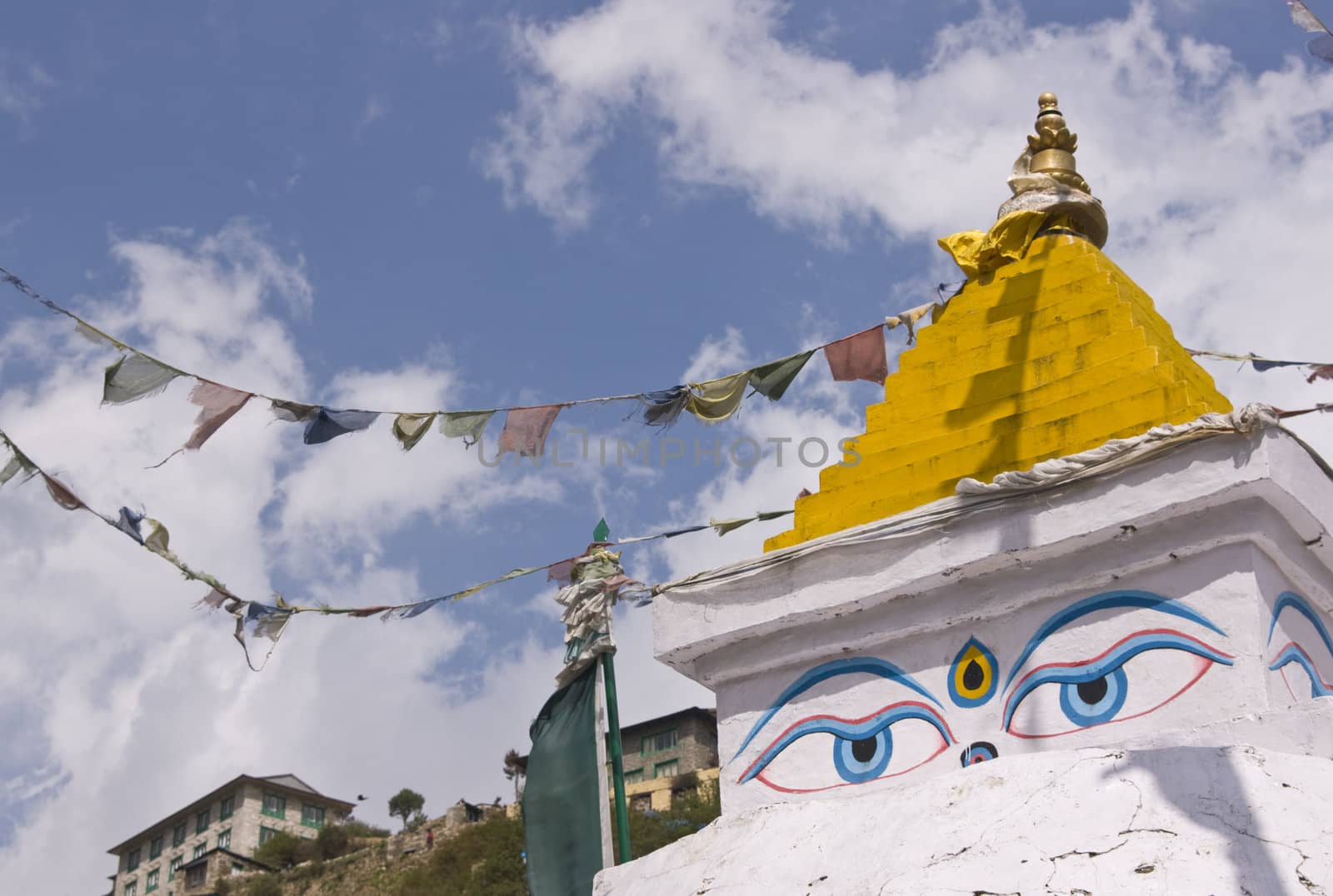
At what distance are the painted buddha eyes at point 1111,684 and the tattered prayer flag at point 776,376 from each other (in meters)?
2.51

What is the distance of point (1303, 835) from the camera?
4.22 meters

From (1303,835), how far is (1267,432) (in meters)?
1.56

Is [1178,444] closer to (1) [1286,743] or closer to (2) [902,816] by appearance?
(1) [1286,743]

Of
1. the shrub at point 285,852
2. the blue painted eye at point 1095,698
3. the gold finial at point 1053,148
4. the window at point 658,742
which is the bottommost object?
the blue painted eye at point 1095,698

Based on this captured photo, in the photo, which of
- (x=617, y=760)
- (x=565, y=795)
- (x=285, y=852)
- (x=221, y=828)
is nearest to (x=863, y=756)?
(x=617, y=760)

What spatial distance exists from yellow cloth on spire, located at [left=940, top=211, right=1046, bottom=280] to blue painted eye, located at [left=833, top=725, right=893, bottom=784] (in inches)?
93.5

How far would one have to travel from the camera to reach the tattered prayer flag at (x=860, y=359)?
754 cm

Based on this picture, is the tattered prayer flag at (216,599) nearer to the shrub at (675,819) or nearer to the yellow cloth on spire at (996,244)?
the yellow cloth on spire at (996,244)

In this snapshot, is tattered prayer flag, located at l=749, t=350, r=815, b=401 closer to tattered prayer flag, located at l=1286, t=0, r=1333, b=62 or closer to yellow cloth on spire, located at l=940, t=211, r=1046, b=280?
yellow cloth on spire, located at l=940, t=211, r=1046, b=280

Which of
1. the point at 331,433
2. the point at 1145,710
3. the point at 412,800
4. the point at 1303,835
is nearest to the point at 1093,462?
the point at 1145,710

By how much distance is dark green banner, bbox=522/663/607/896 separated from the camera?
680cm

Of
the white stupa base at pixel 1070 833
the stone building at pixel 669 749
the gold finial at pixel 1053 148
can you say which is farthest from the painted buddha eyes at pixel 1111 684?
the stone building at pixel 669 749

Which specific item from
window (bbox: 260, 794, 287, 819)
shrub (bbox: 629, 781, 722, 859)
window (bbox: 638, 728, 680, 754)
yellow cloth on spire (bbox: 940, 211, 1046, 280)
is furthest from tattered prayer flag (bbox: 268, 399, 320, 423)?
window (bbox: 260, 794, 287, 819)

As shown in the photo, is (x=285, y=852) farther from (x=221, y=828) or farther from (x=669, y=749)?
(x=669, y=749)
